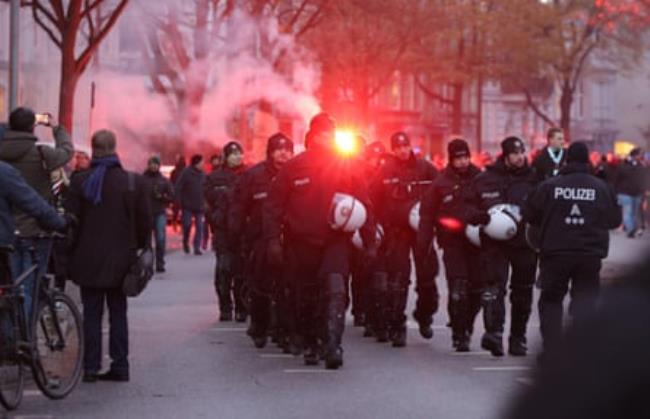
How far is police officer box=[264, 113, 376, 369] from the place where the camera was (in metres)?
10.8

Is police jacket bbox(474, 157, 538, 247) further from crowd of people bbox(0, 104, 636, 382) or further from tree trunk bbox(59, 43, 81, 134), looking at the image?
tree trunk bbox(59, 43, 81, 134)

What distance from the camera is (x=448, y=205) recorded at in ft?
38.8

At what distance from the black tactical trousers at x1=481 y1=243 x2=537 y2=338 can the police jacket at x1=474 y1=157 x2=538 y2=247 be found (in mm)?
114

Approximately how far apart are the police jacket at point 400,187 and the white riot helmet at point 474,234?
0.93 metres

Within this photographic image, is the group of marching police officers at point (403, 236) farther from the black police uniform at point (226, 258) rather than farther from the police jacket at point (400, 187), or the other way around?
the black police uniform at point (226, 258)

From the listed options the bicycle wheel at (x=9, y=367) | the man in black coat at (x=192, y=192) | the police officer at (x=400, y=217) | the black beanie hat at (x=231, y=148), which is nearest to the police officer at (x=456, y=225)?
the police officer at (x=400, y=217)

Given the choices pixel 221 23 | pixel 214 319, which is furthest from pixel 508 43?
pixel 214 319

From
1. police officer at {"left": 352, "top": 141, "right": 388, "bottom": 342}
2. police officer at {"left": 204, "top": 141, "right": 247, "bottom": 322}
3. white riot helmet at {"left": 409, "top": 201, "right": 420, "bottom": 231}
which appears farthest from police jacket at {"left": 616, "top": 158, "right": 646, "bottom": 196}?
white riot helmet at {"left": 409, "top": 201, "right": 420, "bottom": 231}

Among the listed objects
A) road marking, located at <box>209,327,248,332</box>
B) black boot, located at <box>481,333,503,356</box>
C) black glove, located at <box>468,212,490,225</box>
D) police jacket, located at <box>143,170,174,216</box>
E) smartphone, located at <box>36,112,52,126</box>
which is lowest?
road marking, located at <box>209,327,248,332</box>

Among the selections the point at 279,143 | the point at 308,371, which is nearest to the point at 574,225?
the point at 308,371

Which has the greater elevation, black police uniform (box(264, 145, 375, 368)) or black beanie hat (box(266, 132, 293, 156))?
black beanie hat (box(266, 132, 293, 156))

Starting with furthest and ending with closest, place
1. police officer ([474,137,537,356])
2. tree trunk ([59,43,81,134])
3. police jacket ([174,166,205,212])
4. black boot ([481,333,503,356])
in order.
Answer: police jacket ([174,166,205,212]), tree trunk ([59,43,81,134]), black boot ([481,333,503,356]), police officer ([474,137,537,356])

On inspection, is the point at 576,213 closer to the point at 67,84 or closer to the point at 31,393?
the point at 31,393

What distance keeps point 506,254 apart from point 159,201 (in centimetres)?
1209
